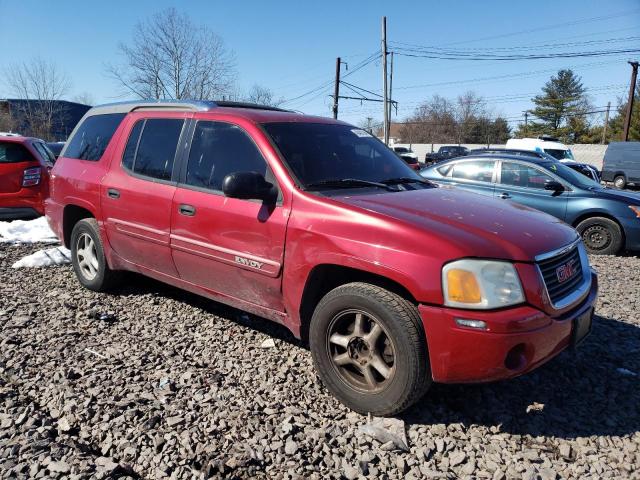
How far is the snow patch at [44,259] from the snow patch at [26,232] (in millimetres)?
1289

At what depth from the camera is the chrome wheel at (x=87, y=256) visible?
188 inches

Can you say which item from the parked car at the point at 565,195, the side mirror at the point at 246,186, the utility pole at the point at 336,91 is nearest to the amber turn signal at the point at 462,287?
the side mirror at the point at 246,186

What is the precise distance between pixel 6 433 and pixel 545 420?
297 centimetres

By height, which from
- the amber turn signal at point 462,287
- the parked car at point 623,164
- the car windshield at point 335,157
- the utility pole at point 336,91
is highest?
the utility pole at point 336,91

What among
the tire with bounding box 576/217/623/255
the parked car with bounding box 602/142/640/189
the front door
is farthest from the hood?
the parked car with bounding box 602/142/640/189

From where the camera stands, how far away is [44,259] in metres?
5.90

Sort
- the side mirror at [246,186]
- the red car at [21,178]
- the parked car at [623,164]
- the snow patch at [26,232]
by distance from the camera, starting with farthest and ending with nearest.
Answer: the parked car at [623,164] < the red car at [21,178] < the snow patch at [26,232] < the side mirror at [246,186]

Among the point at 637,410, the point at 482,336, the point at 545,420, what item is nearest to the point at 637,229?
the point at 637,410

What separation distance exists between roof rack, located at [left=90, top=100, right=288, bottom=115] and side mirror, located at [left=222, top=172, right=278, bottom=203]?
104cm

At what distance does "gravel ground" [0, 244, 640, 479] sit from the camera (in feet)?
7.85

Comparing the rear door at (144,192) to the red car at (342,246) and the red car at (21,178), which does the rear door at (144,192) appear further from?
the red car at (21,178)

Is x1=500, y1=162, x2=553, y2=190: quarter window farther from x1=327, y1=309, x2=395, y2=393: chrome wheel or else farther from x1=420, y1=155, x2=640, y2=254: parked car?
x1=327, y1=309, x2=395, y2=393: chrome wheel

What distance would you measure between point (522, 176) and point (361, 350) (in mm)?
A: 6410

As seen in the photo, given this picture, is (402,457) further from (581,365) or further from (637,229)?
(637,229)
